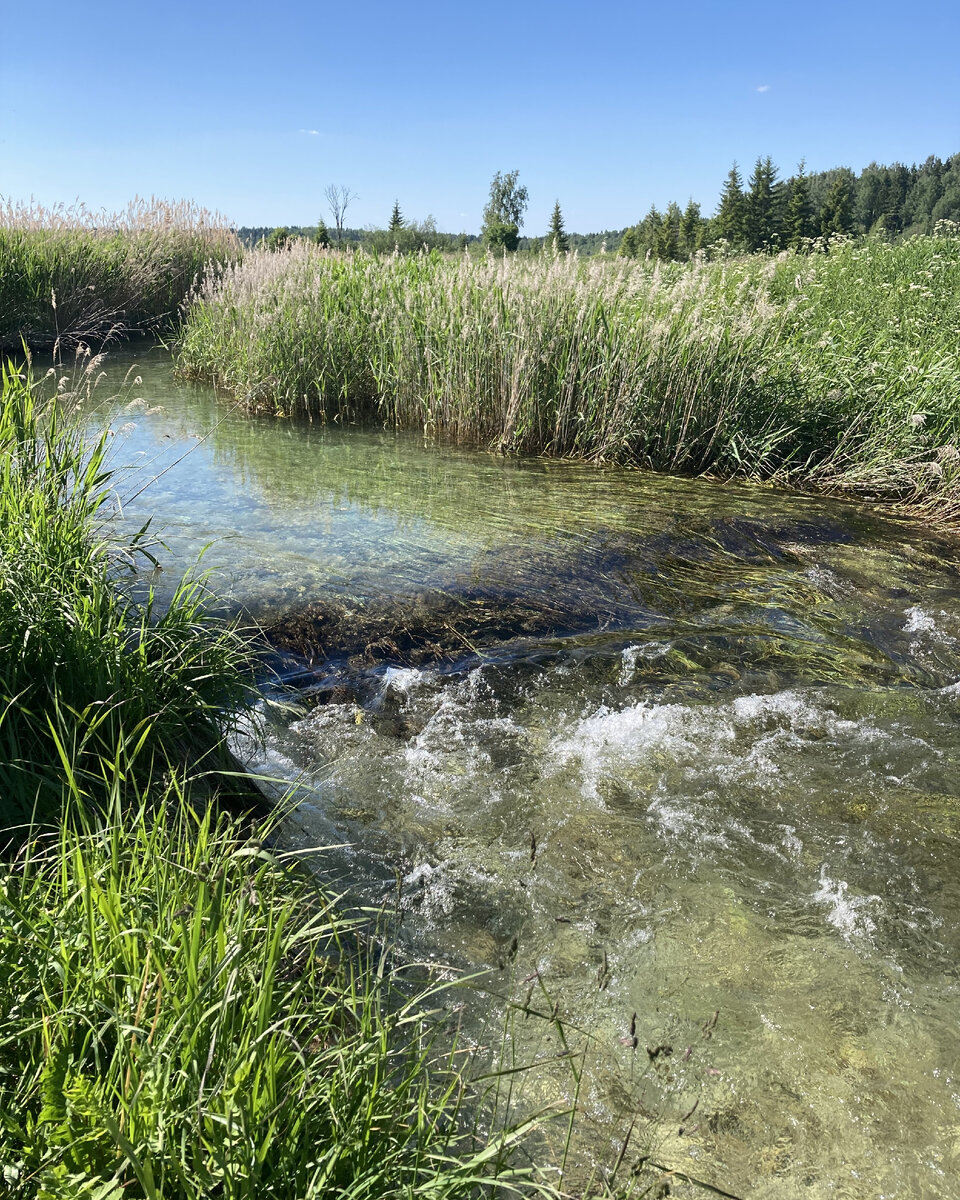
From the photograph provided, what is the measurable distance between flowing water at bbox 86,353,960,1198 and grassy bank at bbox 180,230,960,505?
3.84ft

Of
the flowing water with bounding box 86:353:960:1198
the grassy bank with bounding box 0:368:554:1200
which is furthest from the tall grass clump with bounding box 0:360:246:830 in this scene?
the flowing water with bounding box 86:353:960:1198

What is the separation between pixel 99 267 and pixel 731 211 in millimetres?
52271

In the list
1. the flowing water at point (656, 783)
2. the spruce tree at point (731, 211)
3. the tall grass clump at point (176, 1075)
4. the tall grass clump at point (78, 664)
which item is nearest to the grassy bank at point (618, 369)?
the flowing water at point (656, 783)

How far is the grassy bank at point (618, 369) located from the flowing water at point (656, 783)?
1172mm

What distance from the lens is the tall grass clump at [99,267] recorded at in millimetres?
11734

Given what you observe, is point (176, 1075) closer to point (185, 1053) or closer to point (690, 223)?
point (185, 1053)

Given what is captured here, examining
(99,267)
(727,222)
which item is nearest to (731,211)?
(727,222)

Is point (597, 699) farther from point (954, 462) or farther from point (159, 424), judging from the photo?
point (159, 424)

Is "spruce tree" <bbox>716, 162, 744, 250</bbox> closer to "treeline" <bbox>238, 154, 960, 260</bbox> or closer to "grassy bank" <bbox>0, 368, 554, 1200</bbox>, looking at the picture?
"treeline" <bbox>238, 154, 960, 260</bbox>

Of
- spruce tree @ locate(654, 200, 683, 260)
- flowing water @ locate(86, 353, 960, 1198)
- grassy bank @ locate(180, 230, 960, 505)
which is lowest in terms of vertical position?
flowing water @ locate(86, 353, 960, 1198)

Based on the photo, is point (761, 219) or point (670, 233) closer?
point (761, 219)

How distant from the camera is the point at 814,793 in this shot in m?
3.30

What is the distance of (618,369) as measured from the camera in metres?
7.73

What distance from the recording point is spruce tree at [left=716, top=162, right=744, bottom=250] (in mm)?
52844
